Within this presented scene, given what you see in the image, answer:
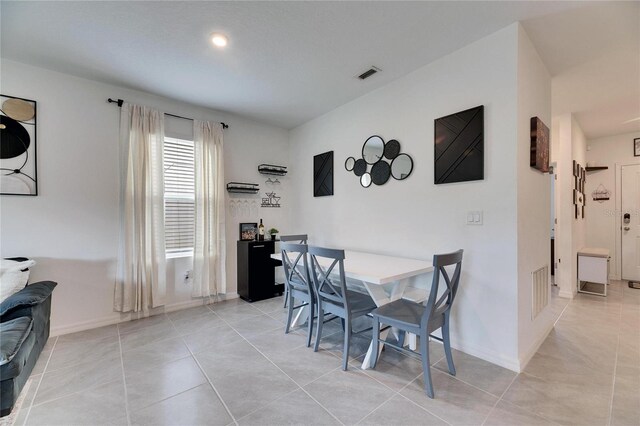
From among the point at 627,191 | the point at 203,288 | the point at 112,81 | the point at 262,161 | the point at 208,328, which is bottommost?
the point at 208,328

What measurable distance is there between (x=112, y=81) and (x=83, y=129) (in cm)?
62

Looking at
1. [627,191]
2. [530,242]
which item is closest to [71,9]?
[530,242]

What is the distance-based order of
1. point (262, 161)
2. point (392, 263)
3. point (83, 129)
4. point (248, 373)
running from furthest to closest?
point (262, 161) → point (83, 129) → point (392, 263) → point (248, 373)

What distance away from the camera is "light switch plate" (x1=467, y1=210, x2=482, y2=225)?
2311 mm

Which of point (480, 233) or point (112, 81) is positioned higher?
point (112, 81)

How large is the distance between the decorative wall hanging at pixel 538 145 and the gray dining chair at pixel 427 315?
1197mm

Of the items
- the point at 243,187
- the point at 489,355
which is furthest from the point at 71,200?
the point at 489,355

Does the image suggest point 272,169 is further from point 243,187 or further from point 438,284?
point 438,284

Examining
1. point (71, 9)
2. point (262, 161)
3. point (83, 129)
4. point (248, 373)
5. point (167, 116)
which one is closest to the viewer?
point (71, 9)

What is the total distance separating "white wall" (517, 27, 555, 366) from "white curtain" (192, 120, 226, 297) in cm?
342

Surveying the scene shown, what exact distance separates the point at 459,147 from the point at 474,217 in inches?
25.4

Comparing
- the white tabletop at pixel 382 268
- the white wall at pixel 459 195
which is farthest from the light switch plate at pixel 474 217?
the white tabletop at pixel 382 268

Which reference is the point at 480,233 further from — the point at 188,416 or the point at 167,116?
the point at 167,116

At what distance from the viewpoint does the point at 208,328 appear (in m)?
2.92
